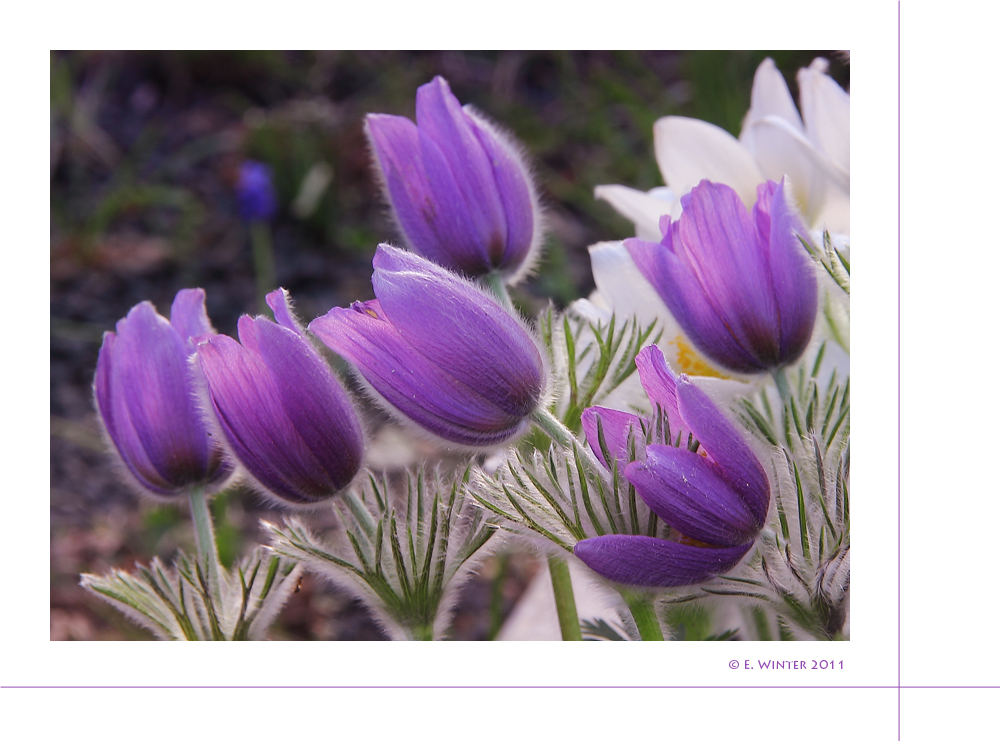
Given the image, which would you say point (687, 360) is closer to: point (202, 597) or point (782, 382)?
point (782, 382)

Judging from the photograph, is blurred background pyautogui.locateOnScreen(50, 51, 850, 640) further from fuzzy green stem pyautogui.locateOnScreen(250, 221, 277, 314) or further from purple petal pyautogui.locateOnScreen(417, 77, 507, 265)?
purple petal pyautogui.locateOnScreen(417, 77, 507, 265)

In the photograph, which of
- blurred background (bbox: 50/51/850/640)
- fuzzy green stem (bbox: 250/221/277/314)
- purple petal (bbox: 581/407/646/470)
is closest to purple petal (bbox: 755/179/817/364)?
purple petal (bbox: 581/407/646/470)

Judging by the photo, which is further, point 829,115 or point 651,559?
point 829,115

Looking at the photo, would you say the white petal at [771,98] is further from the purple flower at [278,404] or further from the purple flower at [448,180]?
the purple flower at [278,404]

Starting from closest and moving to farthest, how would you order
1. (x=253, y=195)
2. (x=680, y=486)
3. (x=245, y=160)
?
(x=680, y=486) → (x=253, y=195) → (x=245, y=160)

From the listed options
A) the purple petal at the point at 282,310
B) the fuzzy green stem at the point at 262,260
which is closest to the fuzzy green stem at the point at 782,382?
the purple petal at the point at 282,310

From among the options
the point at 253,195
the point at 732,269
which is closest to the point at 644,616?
the point at 732,269
